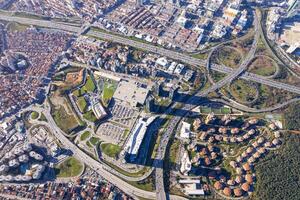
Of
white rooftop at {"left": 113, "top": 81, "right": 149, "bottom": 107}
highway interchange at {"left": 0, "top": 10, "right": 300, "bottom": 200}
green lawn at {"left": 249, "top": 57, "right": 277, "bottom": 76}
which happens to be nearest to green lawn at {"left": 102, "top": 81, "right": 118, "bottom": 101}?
white rooftop at {"left": 113, "top": 81, "right": 149, "bottom": 107}

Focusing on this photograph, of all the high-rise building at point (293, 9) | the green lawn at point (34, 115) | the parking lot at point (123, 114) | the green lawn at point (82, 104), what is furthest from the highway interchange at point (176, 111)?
the high-rise building at point (293, 9)

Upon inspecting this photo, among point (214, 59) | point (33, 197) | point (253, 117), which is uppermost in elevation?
point (214, 59)

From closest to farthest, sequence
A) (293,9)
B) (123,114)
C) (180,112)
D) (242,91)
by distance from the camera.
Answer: (123,114) → (180,112) → (242,91) → (293,9)

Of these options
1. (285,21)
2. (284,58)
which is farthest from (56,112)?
(285,21)

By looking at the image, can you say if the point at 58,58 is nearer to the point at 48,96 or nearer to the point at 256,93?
the point at 48,96

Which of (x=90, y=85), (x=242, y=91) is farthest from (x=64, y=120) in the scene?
(x=242, y=91)

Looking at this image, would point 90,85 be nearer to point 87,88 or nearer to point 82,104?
point 87,88
